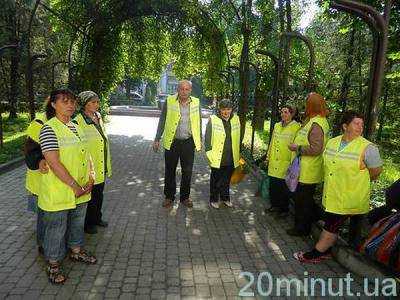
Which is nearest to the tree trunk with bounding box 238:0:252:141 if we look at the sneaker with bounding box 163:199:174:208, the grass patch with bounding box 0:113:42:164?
the sneaker with bounding box 163:199:174:208

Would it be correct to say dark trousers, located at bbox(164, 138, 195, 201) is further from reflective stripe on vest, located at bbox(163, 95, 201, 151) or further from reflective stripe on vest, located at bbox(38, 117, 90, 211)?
reflective stripe on vest, located at bbox(38, 117, 90, 211)

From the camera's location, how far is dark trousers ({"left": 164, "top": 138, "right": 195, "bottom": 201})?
7.14m

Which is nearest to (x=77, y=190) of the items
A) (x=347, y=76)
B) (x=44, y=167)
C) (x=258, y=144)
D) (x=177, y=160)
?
(x=44, y=167)

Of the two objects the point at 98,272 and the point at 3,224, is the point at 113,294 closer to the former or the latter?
the point at 98,272

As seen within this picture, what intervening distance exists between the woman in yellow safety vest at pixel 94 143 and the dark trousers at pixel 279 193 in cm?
256

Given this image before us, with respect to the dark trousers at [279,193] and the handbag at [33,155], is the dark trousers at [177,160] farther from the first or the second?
the handbag at [33,155]

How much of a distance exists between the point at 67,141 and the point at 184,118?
3.00 metres

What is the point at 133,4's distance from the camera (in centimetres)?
1445

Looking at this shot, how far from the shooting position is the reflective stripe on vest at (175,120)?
6.97 m

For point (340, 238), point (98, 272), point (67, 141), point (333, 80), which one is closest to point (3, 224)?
point (98, 272)

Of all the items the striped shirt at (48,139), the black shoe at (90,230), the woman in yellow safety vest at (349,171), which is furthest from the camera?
the black shoe at (90,230)

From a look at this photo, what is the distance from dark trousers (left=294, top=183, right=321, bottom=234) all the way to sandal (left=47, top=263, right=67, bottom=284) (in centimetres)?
307

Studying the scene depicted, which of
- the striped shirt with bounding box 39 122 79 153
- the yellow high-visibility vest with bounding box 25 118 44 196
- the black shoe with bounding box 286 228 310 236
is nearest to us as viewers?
the striped shirt with bounding box 39 122 79 153

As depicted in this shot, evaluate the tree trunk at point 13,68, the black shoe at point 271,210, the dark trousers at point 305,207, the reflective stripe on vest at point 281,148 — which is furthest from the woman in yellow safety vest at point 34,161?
the tree trunk at point 13,68
